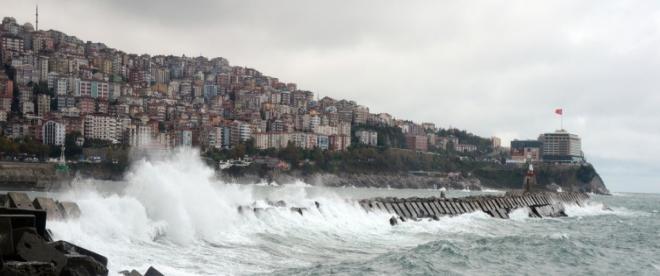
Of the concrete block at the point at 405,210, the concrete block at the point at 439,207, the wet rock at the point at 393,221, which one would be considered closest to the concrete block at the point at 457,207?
the concrete block at the point at 439,207

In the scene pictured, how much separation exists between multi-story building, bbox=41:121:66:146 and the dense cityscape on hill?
158 millimetres

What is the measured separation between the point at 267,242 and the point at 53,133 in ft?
363

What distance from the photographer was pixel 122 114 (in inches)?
5881

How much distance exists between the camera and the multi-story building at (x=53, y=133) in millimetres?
122250

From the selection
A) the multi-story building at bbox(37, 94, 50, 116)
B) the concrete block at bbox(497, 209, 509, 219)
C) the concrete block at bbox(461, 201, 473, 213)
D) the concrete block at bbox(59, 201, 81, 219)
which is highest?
the multi-story building at bbox(37, 94, 50, 116)

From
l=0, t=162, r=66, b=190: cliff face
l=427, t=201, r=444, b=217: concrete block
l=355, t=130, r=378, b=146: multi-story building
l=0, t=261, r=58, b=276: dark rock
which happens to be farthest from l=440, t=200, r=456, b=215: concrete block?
l=355, t=130, r=378, b=146: multi-story building

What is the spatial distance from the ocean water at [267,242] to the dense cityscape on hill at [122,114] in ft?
295

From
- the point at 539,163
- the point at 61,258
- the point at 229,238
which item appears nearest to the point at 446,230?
the point at 229,238

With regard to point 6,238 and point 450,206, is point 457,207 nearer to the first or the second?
point 450,206

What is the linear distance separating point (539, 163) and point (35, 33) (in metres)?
124

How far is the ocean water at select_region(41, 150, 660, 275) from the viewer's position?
1680 centimetres

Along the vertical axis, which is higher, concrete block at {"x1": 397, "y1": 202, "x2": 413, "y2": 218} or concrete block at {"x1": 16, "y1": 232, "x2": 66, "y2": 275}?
concrete block at {"x1": 16, "y1": 232, "x2": 66, "y2": 275}

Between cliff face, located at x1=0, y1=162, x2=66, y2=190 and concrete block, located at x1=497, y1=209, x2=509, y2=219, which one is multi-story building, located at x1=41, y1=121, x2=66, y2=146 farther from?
concrete block, located at x1=497, y1=209, x2=509, y2=219

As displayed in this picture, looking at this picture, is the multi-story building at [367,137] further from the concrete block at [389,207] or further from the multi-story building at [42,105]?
the concrete block at [389,207]
